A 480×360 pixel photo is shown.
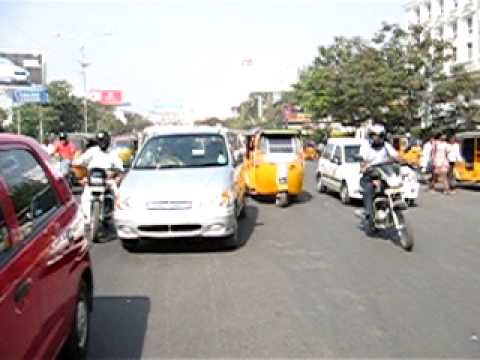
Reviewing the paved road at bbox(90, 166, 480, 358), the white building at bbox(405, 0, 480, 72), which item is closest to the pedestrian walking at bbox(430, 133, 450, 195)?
the paved road at bbox(90, 166, 480, 358)

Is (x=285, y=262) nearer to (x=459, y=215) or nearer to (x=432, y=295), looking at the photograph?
(x=432, y=295)

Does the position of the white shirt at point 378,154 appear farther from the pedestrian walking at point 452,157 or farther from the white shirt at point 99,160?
the pedestrian walking at point 452,157

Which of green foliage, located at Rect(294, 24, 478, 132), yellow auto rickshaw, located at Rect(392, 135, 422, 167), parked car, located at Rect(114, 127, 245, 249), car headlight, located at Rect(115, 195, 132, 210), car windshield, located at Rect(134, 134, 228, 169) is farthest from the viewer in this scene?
green foliage, located at Rect(294, 24, 478, 132)

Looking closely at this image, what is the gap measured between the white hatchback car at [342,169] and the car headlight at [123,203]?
278 inches

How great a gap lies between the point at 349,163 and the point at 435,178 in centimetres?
469

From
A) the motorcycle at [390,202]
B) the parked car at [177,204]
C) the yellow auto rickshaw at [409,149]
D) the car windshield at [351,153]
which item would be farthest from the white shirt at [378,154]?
the yellow auto rickshaw at [409,149]

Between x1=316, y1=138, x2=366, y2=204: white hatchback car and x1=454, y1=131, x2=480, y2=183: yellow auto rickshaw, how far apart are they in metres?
4.52

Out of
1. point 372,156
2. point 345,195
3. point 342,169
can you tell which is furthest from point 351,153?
point 372,156

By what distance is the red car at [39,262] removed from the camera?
3.19m

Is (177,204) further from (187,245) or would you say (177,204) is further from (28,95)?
(28,95)

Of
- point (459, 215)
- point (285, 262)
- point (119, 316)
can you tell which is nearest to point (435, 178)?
point (459, 215)

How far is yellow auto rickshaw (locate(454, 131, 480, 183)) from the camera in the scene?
19.3 metres

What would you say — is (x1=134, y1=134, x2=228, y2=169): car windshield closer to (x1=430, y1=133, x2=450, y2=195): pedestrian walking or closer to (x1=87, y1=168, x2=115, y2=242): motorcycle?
(x1=87, y1=168, x2=115, y2=242): motorcycle

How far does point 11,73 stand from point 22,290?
61028 mm
